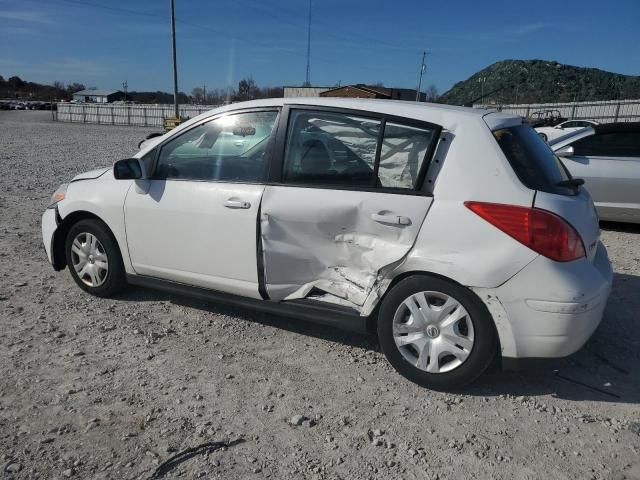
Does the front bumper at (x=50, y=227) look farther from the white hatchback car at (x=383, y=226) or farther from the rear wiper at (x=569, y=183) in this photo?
the rear wiper at (x=569, y=183)

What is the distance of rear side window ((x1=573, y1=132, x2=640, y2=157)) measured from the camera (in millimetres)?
7082

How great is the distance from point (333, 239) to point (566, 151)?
4.79 meters

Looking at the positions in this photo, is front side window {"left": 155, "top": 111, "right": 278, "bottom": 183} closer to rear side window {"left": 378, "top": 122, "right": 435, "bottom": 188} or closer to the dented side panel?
the dented side panel

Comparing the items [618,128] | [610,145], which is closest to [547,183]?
[610,145]

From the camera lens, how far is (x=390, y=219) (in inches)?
125

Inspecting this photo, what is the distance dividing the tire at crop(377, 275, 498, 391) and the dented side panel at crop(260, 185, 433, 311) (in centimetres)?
21

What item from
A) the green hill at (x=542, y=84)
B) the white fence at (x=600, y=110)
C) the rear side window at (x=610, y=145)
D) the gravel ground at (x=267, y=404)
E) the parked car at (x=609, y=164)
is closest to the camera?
the gravel ground at (x=267, y=404)

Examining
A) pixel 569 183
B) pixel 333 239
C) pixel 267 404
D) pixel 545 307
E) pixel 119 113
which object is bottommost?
pixel 267 404

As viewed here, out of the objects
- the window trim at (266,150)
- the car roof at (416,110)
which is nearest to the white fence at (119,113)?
the window trim at (266,150)

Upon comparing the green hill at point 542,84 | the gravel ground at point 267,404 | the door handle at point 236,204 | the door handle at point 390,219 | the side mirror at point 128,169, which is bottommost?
the gravel ground at point 267,404

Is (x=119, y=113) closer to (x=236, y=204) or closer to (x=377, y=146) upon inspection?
(x=236, y=204)

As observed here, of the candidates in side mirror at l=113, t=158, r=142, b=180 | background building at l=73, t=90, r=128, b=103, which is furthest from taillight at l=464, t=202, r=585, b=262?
background building at l=73, t=90, r=128, b=103

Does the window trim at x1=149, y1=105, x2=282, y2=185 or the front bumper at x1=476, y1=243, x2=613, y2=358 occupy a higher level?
the window trim at x1=149, y1=105, x2=282, y2=185

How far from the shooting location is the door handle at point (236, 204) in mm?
3599
